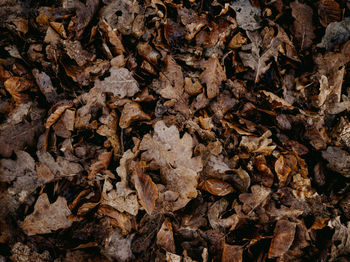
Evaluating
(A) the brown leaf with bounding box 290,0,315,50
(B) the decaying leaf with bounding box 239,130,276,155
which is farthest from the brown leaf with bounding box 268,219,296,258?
(A) the brown leaf with bounding box 290,0,315,50

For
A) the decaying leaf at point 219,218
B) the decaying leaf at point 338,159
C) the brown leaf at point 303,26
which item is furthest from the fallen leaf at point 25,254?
the brown leaf at point 303,26

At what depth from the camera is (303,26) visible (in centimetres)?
240

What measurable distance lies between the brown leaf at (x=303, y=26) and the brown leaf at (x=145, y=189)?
2144 millimetres

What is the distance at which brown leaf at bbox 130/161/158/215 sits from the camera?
6.03ft

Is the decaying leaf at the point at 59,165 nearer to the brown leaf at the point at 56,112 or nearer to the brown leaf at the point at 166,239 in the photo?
the brown leaf at the point at 56,112

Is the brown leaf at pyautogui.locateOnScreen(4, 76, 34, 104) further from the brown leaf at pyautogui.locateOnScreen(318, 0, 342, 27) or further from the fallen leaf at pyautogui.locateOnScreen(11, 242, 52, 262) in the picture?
the brown leaf at pyautogui.locateOnScreen(318, 0, 342, 27)

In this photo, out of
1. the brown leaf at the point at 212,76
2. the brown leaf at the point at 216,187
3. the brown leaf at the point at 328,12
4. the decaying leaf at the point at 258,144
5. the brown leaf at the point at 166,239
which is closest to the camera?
the brown leaf at the point at 166,239

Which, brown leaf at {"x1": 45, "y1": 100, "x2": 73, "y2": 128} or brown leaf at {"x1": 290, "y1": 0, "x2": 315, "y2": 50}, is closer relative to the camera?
brown leaf at {"x1": 45, "y1": 100, "x2": 73, "y2": 128}

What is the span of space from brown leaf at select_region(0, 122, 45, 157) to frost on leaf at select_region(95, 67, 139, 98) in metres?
0.68

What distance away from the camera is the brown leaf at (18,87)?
201cm

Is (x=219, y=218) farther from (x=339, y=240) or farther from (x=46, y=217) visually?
(x=46, y=217)

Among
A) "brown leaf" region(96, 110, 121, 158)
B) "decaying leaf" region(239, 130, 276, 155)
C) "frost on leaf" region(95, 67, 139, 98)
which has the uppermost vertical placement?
"frost on leaf" region(95, 67, 139, 98)

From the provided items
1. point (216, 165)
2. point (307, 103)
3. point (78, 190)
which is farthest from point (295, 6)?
point (78, 190)

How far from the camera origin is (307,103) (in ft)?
7.59
